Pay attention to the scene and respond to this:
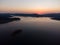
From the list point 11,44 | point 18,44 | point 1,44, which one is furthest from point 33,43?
point 1,44

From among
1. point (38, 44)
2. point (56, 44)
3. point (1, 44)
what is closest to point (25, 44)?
point (38, 44)

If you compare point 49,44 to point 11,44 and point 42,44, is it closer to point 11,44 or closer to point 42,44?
point 42,44

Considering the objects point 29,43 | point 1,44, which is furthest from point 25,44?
point 1,44

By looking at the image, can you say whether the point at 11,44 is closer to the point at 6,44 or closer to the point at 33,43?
the point at 6,44

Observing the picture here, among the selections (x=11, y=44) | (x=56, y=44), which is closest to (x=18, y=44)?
(x=11, y=44)

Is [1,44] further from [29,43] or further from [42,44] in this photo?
[42,44]
